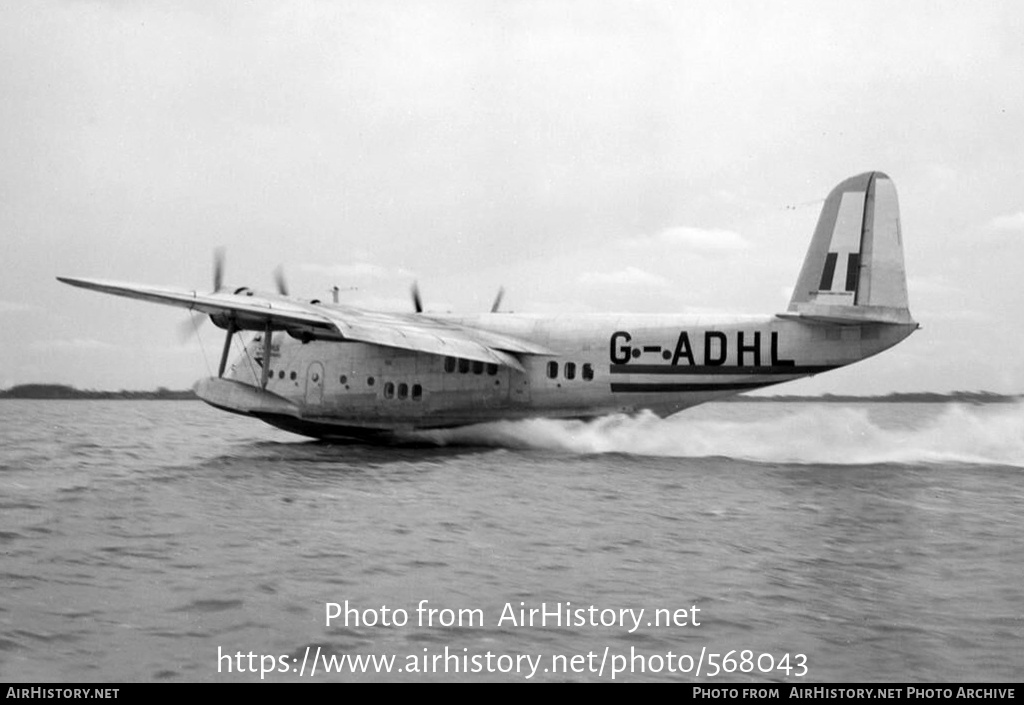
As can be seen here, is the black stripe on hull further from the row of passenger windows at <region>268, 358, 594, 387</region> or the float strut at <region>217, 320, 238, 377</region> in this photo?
the float strut at <region>217, 320, 238, 377</region>

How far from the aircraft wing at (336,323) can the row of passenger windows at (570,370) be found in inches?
18.7

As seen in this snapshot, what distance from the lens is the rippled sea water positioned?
780cm

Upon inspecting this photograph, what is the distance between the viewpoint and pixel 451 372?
27.0m

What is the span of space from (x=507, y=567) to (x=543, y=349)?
1596cm

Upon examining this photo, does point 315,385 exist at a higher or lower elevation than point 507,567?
higher

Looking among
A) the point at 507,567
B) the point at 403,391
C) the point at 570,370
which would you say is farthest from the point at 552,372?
the point at 507,567

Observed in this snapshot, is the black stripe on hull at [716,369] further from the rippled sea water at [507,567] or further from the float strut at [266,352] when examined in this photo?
the float strut at [266,352]

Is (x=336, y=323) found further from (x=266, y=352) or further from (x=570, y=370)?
(x=570, y=370)

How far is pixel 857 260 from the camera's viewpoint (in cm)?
2355

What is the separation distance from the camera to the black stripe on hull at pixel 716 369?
24203mm

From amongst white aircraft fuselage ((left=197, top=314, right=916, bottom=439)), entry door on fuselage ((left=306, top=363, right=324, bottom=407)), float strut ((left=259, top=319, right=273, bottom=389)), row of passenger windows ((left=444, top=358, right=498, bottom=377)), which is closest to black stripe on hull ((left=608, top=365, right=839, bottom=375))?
white aircraft fuselage ((left=197, top=314, right=916, bottom=439))

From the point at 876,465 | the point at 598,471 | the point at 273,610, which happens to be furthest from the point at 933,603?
the point at 876,465

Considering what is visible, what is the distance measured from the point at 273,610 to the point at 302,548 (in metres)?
2.96

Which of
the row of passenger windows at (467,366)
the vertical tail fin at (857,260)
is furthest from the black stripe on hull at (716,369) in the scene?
the row of passenger windows at (467,366)
